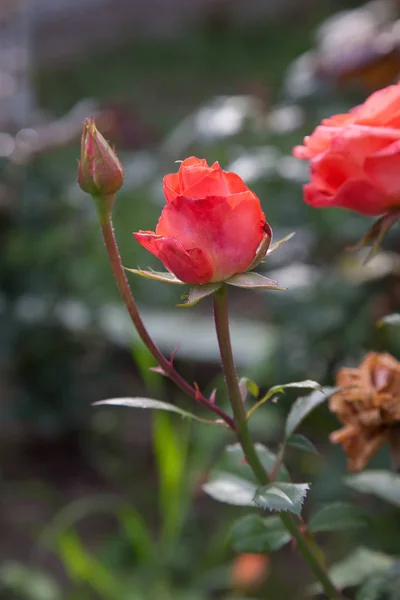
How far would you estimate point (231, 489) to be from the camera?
506 millimetres

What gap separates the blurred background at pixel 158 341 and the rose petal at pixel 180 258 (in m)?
0.53

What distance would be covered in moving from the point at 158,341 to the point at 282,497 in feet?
4.59

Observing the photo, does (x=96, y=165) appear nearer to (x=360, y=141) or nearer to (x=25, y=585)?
(x=360, y=141)

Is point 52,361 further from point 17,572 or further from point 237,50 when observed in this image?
point 237,50

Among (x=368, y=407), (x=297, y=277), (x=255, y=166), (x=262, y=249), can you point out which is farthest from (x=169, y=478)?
(x=262, y=249)

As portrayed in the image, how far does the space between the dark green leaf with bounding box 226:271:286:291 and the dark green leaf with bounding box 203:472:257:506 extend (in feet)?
0.46

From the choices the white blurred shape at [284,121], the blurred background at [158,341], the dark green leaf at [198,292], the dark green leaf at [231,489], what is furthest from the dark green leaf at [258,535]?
the white blurred shape at [284,121]

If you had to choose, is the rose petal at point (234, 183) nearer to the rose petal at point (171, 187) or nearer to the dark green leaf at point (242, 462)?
the rose petal at point (171, 187)

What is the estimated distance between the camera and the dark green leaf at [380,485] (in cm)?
58

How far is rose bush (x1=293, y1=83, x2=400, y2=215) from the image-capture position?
45 centimetres

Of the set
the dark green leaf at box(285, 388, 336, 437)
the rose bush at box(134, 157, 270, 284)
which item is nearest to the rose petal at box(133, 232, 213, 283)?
the rose bush at box(134, 157, 270, 284)

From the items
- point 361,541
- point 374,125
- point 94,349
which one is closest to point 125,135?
point 94,349

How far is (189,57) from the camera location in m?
6.20

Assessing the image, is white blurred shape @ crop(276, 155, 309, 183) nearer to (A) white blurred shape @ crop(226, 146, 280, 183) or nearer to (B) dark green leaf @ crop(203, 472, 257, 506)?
(A) white blurred shape @ crop(226, 146, 280, 183)
